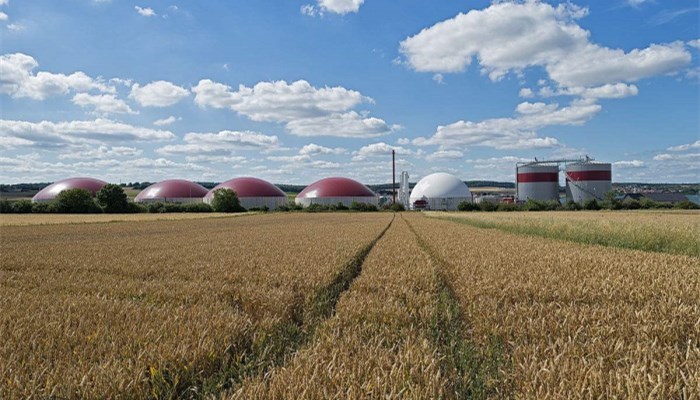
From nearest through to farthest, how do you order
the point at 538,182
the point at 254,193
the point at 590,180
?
the point at 590,180 < the point at 538,182 < the point at 254,193

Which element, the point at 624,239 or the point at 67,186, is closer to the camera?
the point at 624,239

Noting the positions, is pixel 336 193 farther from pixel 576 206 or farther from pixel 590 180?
pixel 590 180

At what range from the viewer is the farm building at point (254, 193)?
3967 inches

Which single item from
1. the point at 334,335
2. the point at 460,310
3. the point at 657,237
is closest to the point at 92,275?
the point at 334,335

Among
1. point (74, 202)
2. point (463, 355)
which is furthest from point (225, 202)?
point (463, 355)

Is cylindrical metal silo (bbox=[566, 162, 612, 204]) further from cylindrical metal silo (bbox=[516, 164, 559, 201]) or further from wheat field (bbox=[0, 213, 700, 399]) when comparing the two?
wheat field (bbox=[0, 213, 700, 399])

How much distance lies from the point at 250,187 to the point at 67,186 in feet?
154

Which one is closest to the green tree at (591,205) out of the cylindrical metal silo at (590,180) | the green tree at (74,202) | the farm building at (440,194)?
the cylindrical metal silo at (590,180)

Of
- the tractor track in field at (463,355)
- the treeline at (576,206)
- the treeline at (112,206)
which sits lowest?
the treeline at (576,206)

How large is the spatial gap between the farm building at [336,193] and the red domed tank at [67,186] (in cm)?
5232

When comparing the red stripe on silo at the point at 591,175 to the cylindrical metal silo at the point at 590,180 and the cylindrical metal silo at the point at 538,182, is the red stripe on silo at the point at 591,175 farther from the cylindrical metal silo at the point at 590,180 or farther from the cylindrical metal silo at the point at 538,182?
the cylindrical metal silo at the point at 538,182

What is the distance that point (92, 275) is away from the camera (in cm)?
1034

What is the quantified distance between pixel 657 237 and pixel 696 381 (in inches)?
672

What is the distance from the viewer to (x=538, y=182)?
96375 millimetres
